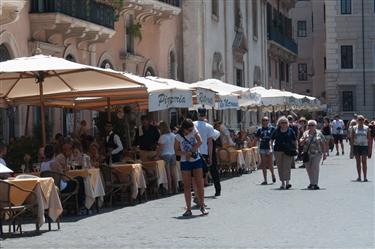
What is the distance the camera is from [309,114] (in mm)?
68750

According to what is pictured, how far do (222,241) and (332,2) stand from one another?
201 feet

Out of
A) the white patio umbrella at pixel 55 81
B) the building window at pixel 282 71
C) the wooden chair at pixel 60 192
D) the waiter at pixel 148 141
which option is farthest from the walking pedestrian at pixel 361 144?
the building window at pixel 282 71

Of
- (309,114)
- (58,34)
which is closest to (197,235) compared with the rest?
(58,34)

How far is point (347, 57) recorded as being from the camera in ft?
237

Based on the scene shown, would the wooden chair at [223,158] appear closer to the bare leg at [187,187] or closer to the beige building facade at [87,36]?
the beige building facade at [87,36]

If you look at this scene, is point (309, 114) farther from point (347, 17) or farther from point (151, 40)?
point (151, 40)

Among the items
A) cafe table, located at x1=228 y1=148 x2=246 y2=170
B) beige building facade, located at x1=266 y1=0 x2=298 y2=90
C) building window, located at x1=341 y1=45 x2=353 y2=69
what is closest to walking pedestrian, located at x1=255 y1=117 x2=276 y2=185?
cafe table, located at x1=228 y1=148 x2=246 y2=170

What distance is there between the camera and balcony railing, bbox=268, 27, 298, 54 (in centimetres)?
5853

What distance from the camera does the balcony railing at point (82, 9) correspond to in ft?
82.2

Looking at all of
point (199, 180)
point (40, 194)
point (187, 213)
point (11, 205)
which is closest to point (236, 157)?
point (199, 180)

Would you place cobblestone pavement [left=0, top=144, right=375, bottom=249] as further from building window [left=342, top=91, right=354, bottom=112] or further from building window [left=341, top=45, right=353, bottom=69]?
building window [left=341, top=45, right=353, bottom=69]

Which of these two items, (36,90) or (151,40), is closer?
(36,90)

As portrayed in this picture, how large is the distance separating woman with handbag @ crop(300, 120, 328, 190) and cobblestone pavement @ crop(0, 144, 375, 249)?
0.56 m

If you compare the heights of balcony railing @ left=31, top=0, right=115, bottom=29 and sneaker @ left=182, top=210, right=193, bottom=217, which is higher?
balcony railing @ left=31, top=0, right=115, bottom=29
